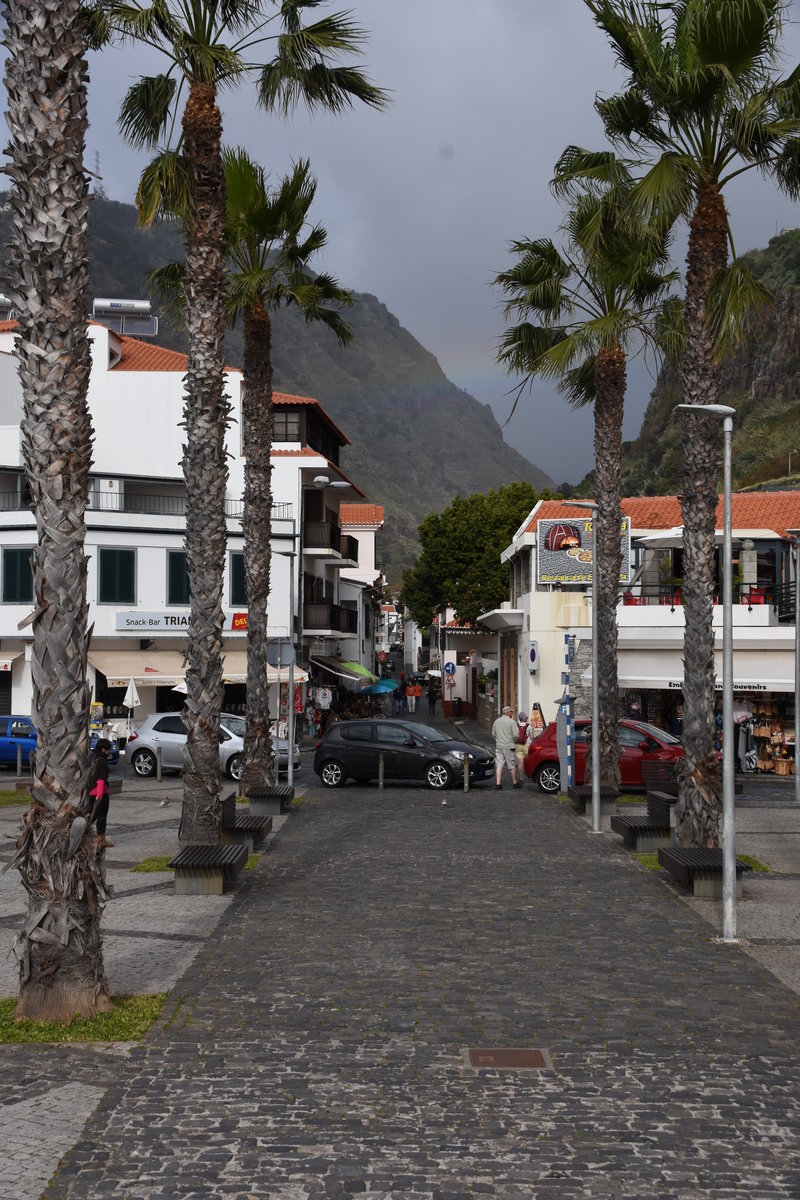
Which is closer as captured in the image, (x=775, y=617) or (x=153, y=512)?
(x=775, y=617)

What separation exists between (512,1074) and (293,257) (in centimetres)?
1902

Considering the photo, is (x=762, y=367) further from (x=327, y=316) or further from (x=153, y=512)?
(x=327, y=316)

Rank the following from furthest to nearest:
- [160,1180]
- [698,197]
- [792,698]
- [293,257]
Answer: [792,698], [293,257], [698,197], [160,1180]

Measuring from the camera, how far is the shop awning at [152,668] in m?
41.3

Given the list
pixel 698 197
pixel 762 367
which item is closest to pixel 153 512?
pixel 698 197

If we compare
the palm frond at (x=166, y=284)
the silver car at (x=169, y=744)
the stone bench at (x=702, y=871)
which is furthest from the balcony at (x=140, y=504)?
the stone bench at (x=702, y=871)

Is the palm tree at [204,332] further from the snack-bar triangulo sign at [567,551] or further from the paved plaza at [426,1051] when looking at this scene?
the snack-bar triangulo sign at [567,551]

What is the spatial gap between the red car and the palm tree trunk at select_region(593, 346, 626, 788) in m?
2.64

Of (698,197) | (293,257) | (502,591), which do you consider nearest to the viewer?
(698,197)

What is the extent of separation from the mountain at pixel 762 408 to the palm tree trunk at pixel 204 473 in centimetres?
8220

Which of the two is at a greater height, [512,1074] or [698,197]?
[698,197]

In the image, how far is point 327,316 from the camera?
25.7 m

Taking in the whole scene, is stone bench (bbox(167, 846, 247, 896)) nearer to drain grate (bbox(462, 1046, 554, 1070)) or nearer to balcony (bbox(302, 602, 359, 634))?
drain grate (bbox(462, 1046, 554, 1070))

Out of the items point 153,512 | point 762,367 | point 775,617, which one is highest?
point 762,367
